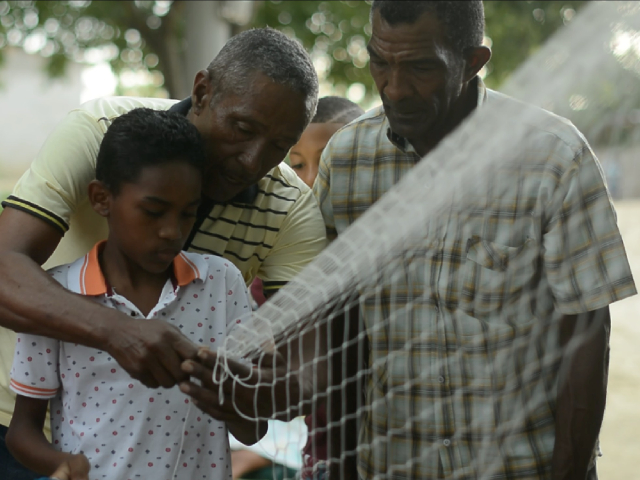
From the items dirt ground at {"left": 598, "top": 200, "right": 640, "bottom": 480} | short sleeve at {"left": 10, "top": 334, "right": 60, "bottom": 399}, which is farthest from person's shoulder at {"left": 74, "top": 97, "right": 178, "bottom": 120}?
dirt ground at {"left": 598, "top": 200, "right": 640, "bottom": 480}

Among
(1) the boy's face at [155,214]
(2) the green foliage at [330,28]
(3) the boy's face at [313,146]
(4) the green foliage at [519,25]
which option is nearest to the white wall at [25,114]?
(2) the green foliage at [330,28]

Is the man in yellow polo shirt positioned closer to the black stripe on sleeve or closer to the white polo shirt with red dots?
the black stripe on sleeve

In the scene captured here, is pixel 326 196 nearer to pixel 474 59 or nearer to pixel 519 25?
pixel 474 59

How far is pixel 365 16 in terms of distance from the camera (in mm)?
9664

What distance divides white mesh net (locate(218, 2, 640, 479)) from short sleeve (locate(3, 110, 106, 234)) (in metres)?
0.59

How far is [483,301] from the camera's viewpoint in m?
2.15

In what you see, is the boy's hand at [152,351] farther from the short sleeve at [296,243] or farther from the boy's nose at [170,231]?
the short sleeve at [296,243]

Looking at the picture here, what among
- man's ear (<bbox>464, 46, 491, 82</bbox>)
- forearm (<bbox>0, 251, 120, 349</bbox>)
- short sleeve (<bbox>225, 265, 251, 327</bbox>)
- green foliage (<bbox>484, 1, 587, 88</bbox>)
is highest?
green foliage (<bbox>484, 1, 587, 88</bbox>)

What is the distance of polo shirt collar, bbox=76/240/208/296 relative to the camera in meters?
1.90

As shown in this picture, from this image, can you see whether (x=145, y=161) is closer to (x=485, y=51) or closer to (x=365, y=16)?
(x=485, y=51)

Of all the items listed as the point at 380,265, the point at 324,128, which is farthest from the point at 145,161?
the point at 324,128

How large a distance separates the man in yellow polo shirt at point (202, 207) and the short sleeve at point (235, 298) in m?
0.24

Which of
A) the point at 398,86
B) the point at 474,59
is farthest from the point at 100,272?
the point at 474,59

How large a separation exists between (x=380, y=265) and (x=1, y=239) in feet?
3.18
